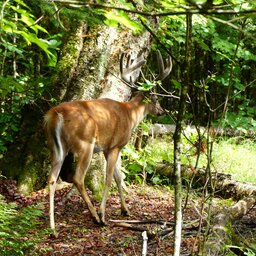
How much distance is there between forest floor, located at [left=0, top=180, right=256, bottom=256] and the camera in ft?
17.1

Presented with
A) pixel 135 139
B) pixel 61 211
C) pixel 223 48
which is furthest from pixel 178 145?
pixel 223 48

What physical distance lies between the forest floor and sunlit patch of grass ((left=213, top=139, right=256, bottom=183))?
1.65 m

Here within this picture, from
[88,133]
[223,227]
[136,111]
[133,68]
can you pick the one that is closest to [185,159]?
[136,111]

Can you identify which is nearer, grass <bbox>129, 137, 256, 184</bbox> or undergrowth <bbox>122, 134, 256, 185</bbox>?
undergrowth <bbox>122, 134, 256, 185</bbox>

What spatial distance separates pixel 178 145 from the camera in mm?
2904

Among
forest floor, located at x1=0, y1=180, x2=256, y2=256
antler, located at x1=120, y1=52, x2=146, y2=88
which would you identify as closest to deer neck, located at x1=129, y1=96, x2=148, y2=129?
antler, located at x1=120, y1=52, x2=146, y2=88

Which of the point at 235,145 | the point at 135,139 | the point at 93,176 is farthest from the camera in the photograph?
the point at 235,145

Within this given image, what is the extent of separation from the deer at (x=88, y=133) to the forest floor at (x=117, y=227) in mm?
256

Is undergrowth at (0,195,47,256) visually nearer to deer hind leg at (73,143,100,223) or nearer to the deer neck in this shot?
deer hind leg at (73,143,100,223)

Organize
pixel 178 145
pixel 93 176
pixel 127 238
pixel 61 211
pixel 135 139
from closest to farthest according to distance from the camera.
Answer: pixel 178 145
pixel 127 238
pixel 61 211
pixel 93 176
pixel 135 139

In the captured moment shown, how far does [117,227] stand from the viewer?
6.31 m

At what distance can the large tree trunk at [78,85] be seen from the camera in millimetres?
7668

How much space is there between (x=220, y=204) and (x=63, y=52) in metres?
3.46

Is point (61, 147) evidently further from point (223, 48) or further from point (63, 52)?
point (223, 48)
